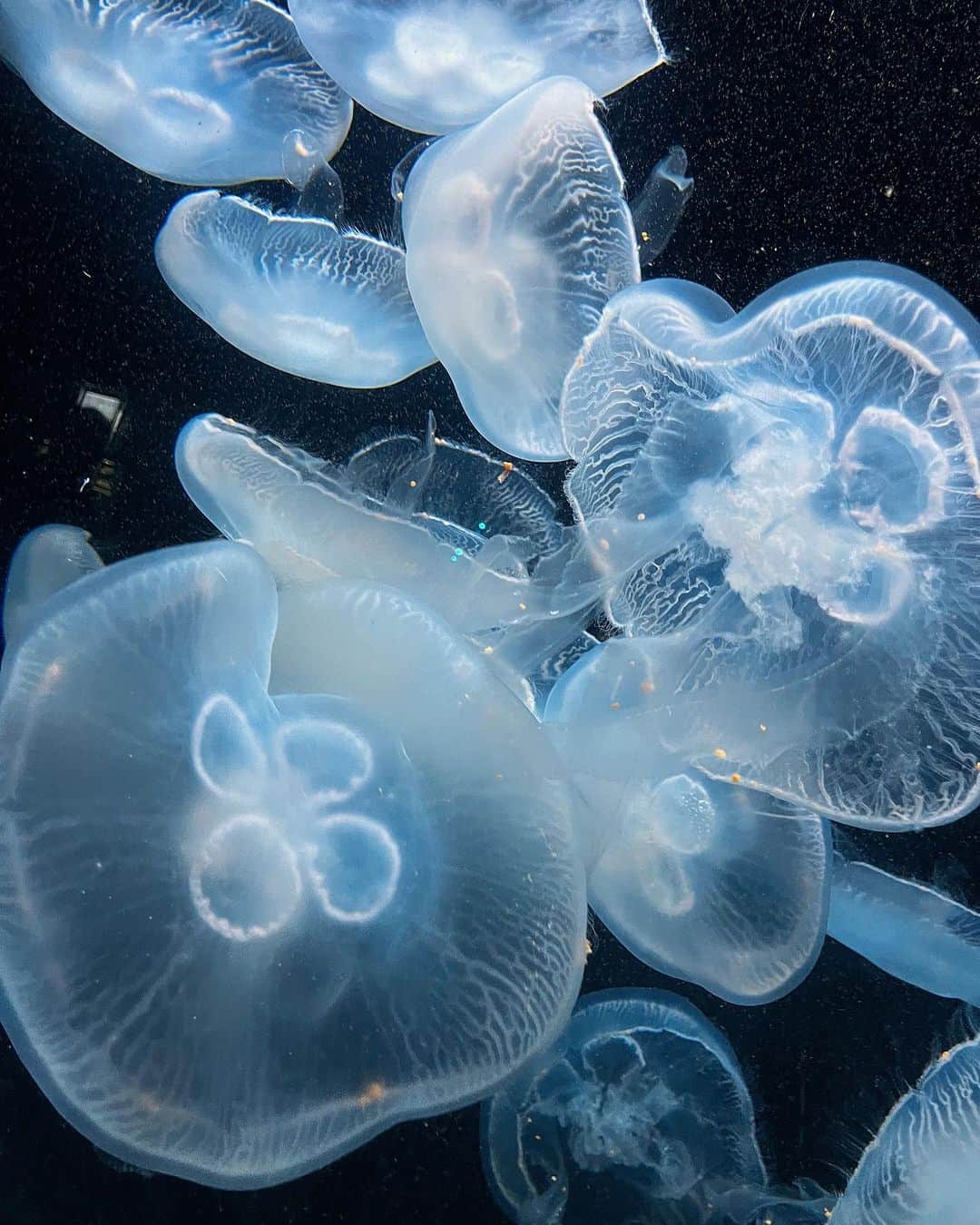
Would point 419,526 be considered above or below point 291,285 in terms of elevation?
below

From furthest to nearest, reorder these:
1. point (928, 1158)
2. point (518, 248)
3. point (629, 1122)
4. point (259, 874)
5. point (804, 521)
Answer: point (629, 1122), point (518, 248), point (928, 1158), point (804, 521), point (259, 874)

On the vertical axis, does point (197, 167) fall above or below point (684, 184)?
below

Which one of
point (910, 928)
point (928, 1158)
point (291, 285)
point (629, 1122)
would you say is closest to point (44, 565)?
point (291, 285)

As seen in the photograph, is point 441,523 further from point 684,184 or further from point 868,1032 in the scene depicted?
point 868,1032

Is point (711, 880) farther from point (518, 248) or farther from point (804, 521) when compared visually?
point (518, 248)

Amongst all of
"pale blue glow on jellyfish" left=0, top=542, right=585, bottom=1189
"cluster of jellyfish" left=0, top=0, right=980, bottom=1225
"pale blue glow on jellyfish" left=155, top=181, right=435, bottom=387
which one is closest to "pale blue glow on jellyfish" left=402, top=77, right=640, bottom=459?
"cluster of jellyfish" left=0, top=0, right=980, bottom=1225

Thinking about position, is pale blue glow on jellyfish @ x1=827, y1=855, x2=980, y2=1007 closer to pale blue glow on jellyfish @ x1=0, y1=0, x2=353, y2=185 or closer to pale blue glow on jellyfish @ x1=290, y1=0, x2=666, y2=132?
pale blue glow on jellyfish @ x1=290, y1=0, x2=666, y2=132

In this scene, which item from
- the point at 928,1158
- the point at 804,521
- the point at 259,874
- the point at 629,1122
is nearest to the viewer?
the point at 259,874

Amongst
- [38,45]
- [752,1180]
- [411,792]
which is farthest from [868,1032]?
[38,45]
